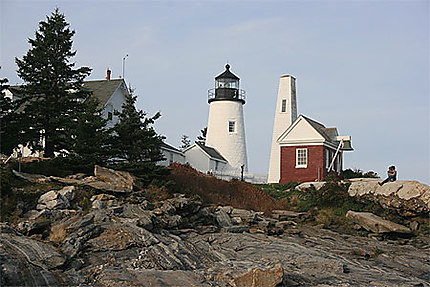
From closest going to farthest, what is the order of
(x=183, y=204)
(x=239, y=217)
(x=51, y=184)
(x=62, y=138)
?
(x=51, y=184)
(x=183, y=204)
(x=239, y=217)
(x=62, y=138)

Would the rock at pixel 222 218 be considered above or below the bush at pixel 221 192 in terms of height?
below

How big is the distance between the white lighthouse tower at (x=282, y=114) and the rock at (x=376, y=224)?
600 inches

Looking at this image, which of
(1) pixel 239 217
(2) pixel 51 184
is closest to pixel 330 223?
(1) pixel 239 217

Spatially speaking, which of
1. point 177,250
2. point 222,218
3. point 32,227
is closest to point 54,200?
point 32,227

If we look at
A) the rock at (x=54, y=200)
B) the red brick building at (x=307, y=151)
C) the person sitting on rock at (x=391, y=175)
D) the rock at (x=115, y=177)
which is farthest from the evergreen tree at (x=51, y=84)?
the red brick building at (x=307, y=151)

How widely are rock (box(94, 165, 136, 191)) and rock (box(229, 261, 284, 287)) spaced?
8.48m

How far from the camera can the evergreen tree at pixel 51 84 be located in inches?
832

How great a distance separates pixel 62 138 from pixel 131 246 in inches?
451

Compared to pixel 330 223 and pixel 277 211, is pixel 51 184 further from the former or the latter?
pixel 330 223

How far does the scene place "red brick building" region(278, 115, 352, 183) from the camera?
34.5 metres

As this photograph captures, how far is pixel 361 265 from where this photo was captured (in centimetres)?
1360

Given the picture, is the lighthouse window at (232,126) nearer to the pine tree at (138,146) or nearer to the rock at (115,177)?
the pine tree at (138,146)

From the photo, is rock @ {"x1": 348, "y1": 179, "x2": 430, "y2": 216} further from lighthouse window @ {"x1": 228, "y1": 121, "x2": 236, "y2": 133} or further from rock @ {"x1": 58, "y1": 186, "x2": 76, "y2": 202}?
lighthouse window @ {"x1": 228, "y1": 121, "x2": 236, "y2": 133}

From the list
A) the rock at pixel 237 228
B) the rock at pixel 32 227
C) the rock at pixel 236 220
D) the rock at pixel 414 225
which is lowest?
the rock at pixel 414 225
